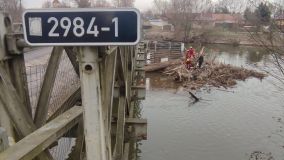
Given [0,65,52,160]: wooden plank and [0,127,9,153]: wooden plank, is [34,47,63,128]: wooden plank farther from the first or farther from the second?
[0,127,9,153]: wooden plank

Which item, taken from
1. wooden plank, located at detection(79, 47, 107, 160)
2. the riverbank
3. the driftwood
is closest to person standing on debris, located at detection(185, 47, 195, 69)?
the driftwood

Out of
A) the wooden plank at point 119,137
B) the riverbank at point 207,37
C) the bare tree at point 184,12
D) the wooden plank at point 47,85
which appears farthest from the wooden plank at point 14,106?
the bare tree at point 184,12

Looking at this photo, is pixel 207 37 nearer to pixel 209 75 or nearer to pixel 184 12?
pixel 184 12

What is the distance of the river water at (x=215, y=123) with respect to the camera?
10.9 metres

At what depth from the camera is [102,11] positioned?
1.75 m

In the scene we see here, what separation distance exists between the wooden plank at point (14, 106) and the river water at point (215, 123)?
821cm

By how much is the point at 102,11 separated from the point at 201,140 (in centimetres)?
1067

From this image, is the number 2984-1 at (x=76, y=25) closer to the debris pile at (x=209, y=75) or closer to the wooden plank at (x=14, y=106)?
the wooden plank at (x=14, y=106)

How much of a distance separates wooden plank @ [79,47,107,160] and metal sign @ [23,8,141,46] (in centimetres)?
10

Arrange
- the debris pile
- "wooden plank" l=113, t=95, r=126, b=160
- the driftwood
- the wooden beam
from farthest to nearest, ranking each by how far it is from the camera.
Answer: the driftwood, the debris pile, "wooden plank" l=113, t=95, r=126, b=160, the wooden beam

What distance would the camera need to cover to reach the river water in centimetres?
1088

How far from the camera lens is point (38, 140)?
208 centimetres

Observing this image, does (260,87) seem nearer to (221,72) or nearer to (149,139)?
(221,72)

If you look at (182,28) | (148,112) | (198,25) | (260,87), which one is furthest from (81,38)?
(198,25)
